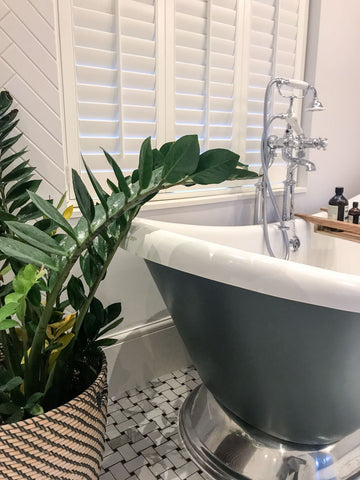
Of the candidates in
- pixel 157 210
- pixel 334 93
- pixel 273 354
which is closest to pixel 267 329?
pixel 273 354

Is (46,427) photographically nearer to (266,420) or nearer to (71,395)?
(71,395)

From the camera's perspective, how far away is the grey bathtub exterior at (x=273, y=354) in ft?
2.72

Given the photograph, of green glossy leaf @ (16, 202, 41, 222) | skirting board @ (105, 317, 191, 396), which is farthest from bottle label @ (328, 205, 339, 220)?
green glossy leaf @ (16, 202, 41, 222)

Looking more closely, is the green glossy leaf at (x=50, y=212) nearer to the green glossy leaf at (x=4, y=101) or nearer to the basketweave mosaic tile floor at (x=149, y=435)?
the green glossy leaf at (x=4, y=101)

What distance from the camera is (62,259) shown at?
79cm

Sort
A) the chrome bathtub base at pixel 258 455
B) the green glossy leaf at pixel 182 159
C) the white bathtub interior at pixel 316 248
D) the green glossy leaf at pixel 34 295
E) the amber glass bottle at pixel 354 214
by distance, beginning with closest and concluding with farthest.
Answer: the green glossy leaf at pixel 182 159 < the green glossy leaf at pixel 34 295 < the chrome bathtub base at pixel 258 455 < the white bathtub interior at pixel 316 248 < the amber glass bottle at pixel 354 214

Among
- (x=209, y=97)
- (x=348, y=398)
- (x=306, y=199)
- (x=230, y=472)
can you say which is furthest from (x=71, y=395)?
(x=306, y=199)

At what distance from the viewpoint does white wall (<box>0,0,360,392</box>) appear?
1.15 m

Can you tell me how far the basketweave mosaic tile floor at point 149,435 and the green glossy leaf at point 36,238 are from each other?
30.9 inches

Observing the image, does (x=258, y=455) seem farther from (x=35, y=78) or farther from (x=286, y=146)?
(x=35, y=78)

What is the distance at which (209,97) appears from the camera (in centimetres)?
161

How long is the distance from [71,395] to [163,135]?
38.6 inches

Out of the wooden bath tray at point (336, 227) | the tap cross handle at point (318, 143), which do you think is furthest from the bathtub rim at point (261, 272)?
the wooden bath tray at point (336, 227)

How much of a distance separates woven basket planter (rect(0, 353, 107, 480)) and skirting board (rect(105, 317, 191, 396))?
58cm
